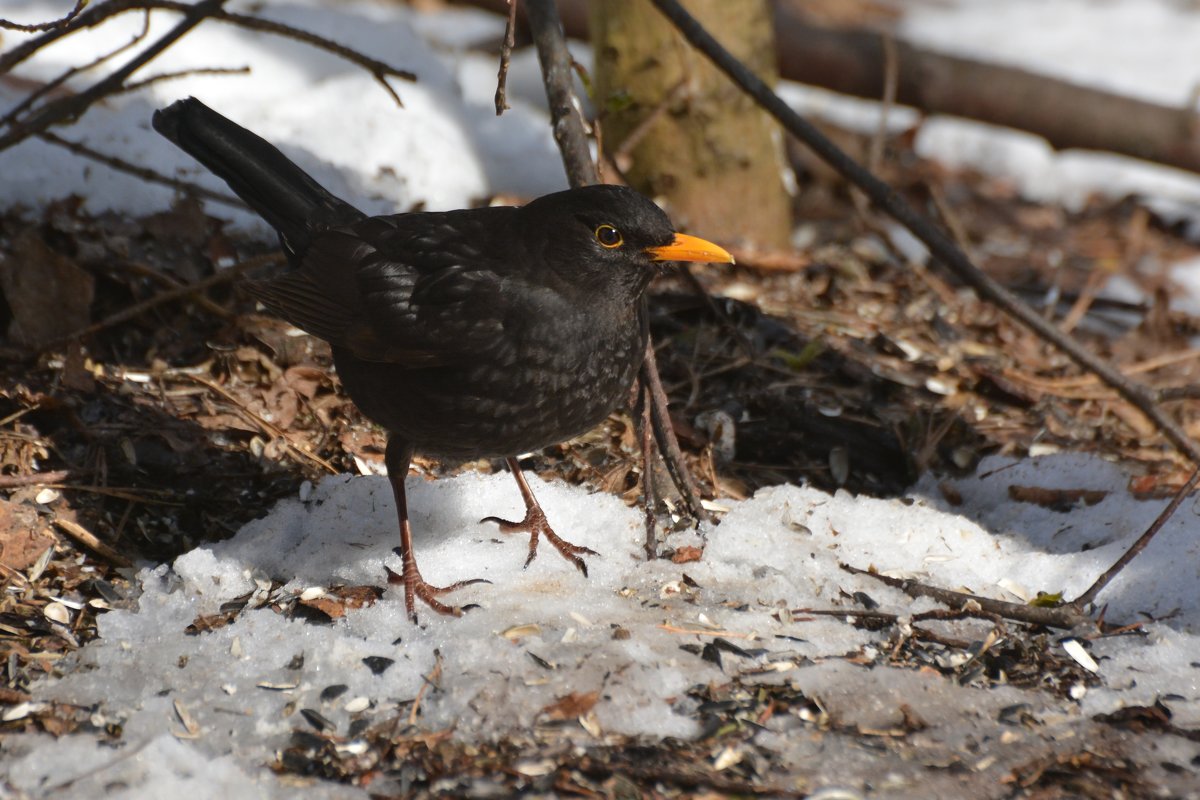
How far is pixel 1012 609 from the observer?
3.74 meters

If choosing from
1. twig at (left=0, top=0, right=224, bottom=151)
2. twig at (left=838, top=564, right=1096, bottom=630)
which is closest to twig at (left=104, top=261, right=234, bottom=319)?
twig at (left=0, top=0, right=224, bottom=151)

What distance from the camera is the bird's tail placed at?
449 centimetres

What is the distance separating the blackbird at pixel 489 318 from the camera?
388cm

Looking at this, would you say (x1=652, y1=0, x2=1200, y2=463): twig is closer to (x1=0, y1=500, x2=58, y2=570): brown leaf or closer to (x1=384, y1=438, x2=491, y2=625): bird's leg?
(x1=384, y1=438, x2=491, y2=625): bird's leg

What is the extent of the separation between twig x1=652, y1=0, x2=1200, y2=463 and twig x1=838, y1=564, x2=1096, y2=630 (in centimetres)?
112

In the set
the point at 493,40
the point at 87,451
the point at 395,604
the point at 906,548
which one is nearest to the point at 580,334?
the point at 395,604

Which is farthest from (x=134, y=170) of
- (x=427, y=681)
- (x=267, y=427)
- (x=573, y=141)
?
(x=427, y=681)

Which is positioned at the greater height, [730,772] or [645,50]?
[645,50]

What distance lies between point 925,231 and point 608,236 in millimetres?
1376

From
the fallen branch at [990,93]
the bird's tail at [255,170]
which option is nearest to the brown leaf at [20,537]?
the bird's tail at [255,170]

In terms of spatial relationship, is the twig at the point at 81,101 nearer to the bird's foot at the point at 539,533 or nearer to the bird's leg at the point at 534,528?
the bird's leg at the point at 534,528

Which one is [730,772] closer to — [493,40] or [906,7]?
[493,40]

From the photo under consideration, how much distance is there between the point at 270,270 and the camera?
556 cm

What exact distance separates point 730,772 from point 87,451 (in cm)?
273
